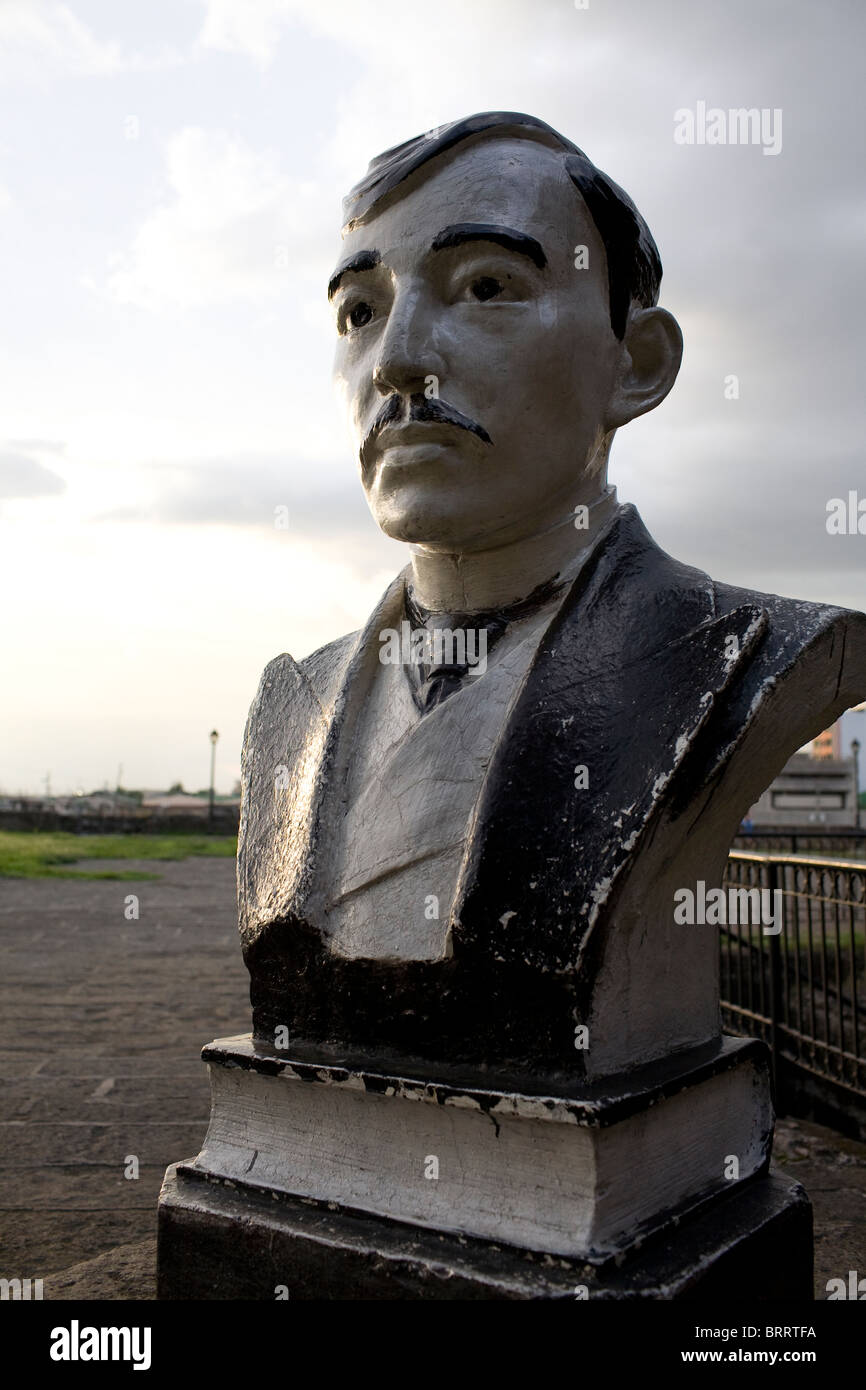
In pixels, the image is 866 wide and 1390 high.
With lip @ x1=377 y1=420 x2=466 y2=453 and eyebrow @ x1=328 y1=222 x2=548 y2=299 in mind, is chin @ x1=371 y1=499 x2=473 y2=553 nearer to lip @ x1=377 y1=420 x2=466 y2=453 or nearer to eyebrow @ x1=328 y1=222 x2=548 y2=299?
lip @ x1=377 y1=420 x2=466 y2=453

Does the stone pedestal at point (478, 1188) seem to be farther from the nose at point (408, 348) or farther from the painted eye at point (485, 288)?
the painted eye at point (485, 288)

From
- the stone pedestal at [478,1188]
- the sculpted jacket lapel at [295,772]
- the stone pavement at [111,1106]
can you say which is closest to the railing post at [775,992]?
the stone pavement at [111,1106]

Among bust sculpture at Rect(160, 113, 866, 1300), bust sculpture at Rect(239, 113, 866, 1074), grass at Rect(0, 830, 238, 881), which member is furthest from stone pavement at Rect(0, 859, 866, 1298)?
grass at Rect(0, 830, 238, 881)

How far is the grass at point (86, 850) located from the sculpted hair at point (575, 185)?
12.4m

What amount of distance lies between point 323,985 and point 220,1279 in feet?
1.65

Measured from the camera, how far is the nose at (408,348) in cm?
174

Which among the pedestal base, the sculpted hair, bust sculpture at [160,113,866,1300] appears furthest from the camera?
the sculpted hair

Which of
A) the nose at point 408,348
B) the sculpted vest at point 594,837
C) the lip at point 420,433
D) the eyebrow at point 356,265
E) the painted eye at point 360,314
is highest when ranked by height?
the eyebrow at point 356,265

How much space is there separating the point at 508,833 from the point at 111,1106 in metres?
3.35

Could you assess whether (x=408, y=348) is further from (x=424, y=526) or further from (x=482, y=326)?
(x=424, y=526)

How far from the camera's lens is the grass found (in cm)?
1388

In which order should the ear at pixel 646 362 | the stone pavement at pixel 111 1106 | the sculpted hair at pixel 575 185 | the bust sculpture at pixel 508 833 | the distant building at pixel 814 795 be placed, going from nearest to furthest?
A: the bust sculpture at pixel 508 833
the sculpted hair at pixel 575 185
the ear at pixel 646 362
the stone pavement at pixel 111 1106
the distant building at pixel 814 795

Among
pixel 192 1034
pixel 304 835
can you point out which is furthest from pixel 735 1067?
pixel 192 1034

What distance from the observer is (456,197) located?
1810mm
